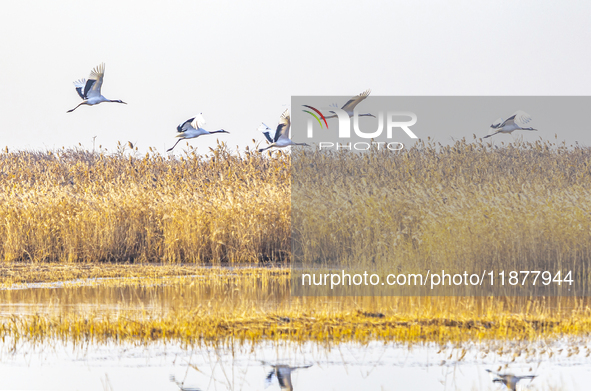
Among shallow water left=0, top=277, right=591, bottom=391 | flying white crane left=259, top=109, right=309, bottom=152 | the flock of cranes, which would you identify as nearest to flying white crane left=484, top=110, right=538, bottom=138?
the flock of cranes

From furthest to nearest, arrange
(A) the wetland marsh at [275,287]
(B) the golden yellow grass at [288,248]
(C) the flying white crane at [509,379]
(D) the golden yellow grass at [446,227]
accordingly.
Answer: (D) the golden yellow grass at [446,227] → (B) the golden yellow grass at [288,248] → (A) the wetland marsh at [275,287] → (C) the flying white crane at [509,379]

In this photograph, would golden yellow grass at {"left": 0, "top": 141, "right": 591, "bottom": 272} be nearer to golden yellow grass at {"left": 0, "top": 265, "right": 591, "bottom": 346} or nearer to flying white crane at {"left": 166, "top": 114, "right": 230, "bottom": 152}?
flying white crane at {"left": 166, "top": 114, "right": 230, "bottom": 152}

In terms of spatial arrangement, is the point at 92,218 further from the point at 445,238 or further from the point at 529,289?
the point at 529,289

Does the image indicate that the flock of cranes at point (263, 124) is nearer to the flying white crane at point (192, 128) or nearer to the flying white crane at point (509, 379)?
the flying white crane at point (192, 128)

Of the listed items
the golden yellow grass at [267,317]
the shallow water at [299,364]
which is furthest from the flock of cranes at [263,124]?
the shallow water at [299,364]

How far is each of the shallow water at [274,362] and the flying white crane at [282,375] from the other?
40mm

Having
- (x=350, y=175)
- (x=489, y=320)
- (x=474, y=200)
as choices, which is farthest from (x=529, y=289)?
(x=350, y=175)

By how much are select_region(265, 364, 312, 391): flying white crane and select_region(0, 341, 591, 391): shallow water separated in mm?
40

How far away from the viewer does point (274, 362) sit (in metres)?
6.38

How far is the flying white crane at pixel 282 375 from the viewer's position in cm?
573

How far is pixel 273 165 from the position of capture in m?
23.9

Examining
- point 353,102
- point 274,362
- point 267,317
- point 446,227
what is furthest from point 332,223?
point 274,362

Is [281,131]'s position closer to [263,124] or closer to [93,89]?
[263,124]

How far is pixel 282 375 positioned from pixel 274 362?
0.41 meters
